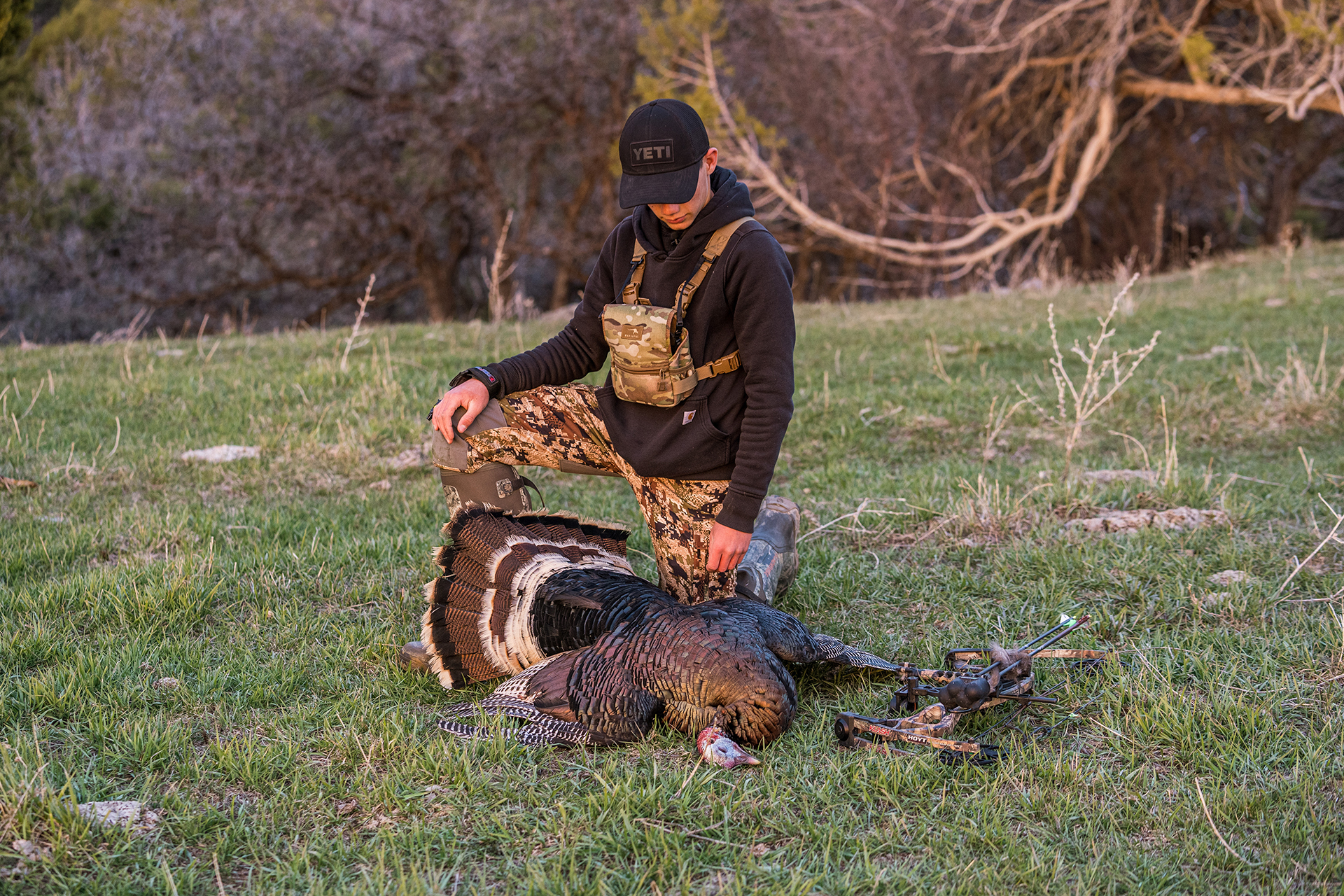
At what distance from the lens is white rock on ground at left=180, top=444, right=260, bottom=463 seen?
20.3 feet

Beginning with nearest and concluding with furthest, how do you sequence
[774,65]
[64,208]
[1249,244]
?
[64,208]
[774,65]
[1249,244]

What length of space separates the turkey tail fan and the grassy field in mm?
126

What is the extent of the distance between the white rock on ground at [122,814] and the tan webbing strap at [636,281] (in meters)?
2.15

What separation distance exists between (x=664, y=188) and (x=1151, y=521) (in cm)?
301

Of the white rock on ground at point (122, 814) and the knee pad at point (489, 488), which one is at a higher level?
the knee pad at point (489, 488)

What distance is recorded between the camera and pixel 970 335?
10180mm

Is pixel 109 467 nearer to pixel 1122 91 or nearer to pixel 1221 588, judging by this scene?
pixel 1221 588

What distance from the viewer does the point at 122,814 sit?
271 cm

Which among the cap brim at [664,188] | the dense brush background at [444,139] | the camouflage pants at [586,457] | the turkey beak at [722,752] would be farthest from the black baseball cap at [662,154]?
the dense brush background at [444,139]

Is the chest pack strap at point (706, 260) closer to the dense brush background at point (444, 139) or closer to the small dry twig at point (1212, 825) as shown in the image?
the small dry twig at point (1212, 825)

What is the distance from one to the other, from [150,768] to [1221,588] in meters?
3.92

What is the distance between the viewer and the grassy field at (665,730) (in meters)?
2.58

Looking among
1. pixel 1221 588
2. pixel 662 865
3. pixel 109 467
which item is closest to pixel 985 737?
pixel 662 865

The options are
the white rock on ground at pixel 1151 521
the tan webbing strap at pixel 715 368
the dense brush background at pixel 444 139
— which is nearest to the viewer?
the tan webbing strap at pixel 715 368
